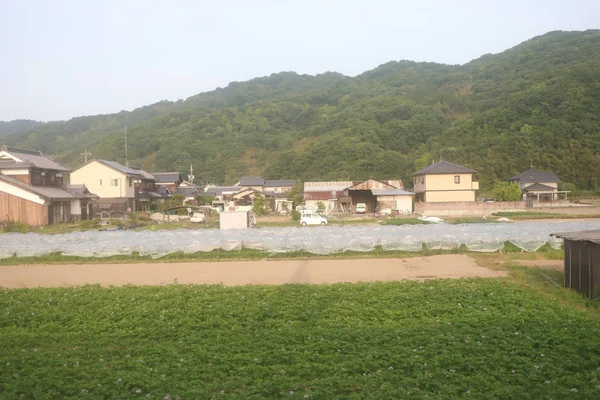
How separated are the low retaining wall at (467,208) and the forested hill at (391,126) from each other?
18.7m

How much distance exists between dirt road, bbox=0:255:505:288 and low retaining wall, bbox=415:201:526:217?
61.4ft

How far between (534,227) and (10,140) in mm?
96169

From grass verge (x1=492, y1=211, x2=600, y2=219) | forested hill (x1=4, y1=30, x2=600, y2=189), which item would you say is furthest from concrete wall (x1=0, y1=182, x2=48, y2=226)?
forested hill (x1=4, y1=30, x2=600, y2=189)

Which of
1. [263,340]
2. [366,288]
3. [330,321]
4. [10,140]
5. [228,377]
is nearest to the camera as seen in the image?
[228,377]

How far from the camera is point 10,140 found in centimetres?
8944

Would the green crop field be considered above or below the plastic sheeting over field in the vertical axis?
below

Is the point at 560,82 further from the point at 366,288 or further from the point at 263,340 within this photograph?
the point at 263,340

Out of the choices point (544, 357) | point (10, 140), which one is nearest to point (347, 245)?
point (544, 357)

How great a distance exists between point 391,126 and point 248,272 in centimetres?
6441

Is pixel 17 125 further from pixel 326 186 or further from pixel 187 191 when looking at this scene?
pixel 326 186

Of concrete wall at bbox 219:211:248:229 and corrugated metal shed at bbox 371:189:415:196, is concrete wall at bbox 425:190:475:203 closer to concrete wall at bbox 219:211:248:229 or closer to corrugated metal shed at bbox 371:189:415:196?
corrugated metal shed at bbox 371:189:415:196

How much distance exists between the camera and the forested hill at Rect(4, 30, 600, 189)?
182 feet

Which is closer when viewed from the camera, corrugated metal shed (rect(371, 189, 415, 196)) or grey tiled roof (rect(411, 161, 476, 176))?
corrugated metal shed (rect(371, 189, 415, 196))

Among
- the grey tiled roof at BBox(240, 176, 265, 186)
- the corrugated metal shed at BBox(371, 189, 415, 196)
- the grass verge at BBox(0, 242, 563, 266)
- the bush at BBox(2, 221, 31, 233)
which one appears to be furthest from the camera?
the grey tiled roof at BBox(240, 176, 265, 186)
